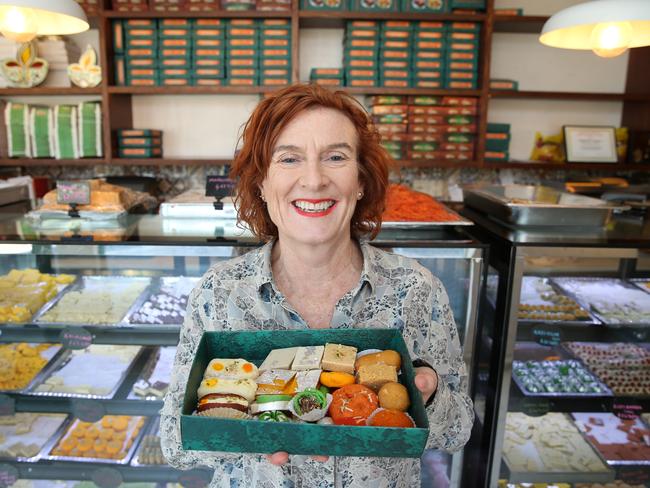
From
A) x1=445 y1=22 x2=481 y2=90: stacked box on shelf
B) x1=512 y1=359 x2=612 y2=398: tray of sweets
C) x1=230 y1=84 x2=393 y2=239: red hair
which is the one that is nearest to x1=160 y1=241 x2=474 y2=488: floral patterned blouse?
x1=230 y1=84 x2=393 y2=239: red hair

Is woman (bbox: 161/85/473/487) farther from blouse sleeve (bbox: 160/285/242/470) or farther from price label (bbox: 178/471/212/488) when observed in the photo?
price label (bbox: 178/471/212/488)

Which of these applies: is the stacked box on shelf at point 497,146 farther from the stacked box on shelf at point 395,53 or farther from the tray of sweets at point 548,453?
the tray of sweets at point 548,453

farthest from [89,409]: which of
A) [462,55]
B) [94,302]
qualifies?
[462,55]

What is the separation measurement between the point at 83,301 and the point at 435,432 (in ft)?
4.82

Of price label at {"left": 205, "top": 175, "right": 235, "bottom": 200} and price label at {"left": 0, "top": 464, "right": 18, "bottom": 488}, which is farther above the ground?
price label at {"left": 205, "top": 175, "right": 235, "bottom": 200}

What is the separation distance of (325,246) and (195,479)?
1.25m

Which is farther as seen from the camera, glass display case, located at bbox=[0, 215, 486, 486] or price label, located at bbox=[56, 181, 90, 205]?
price label, located at bbox=[56, 181, 90, 205]

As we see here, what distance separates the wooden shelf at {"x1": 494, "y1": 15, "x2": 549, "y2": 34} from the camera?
11.5 feet

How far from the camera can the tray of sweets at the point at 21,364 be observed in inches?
74.3

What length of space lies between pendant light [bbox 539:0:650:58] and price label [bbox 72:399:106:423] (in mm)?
2167

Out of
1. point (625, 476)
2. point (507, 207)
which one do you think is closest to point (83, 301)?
point (507, 207)

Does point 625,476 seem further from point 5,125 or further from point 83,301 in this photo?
point 5,125

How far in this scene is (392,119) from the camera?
3.61 meters

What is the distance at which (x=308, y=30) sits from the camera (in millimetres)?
3861
